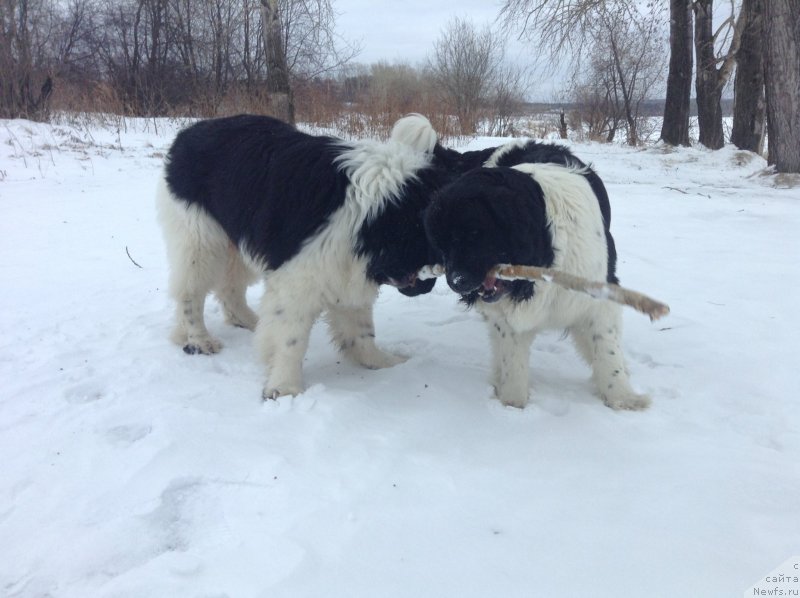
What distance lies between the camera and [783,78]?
8461 millimetres

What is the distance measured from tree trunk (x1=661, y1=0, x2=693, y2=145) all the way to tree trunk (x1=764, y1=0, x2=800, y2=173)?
5.51 metres

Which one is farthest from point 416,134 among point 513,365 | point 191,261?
point 191,261

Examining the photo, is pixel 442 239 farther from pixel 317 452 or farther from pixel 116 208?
pixel 116 208

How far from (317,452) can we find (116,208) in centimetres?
620

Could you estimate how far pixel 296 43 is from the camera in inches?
716

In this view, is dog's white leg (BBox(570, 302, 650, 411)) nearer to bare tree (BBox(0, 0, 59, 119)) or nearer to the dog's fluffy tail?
the dog's fluffy tail

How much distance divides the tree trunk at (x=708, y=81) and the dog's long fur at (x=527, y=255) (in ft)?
43.4

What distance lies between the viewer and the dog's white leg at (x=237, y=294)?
4129 millimetres

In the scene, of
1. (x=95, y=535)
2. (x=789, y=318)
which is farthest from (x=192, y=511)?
(x=789, y=318)

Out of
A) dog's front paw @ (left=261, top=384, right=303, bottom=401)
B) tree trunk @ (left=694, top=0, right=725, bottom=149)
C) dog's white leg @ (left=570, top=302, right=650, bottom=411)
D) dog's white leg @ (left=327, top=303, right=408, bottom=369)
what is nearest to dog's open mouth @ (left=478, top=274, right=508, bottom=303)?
dog's white leg @ (left=570, top=302, right=650, bottom=411)

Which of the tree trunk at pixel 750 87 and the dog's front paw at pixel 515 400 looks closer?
the dog's front paw at pixel 515 400

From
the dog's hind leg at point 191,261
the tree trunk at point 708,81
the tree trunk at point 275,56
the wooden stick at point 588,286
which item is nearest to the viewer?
the wooden stick at point 588,286

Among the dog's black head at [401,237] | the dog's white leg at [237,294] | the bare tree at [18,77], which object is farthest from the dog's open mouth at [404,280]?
the bare tree at [18,77]

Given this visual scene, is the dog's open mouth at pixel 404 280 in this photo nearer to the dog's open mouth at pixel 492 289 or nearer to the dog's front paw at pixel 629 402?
the dog's open mouth at pixel 492 289
